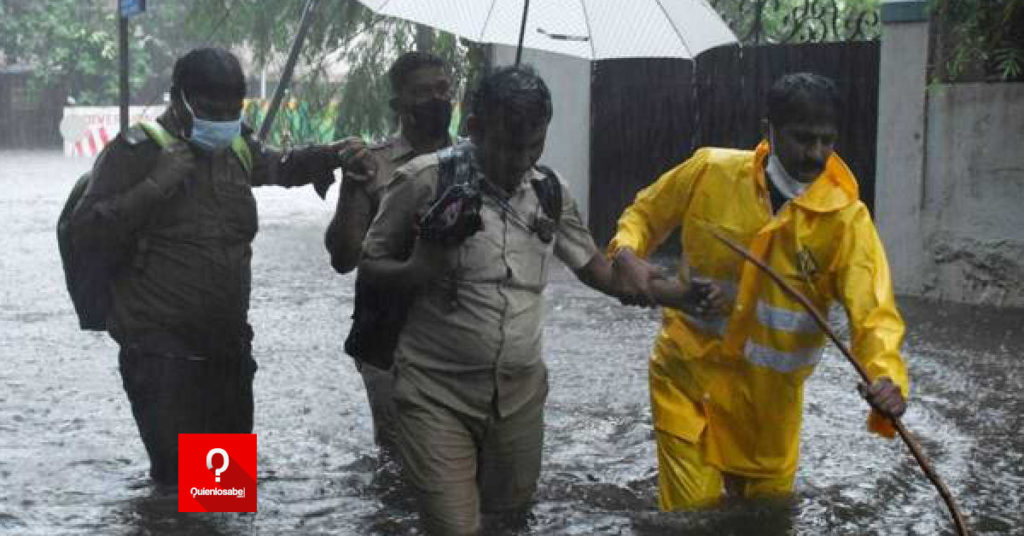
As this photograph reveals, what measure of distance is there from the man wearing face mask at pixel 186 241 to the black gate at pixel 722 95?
22.5ft

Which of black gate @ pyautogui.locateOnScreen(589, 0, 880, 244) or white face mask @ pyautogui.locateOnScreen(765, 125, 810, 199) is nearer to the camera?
white face mask @ pyautogui.locateOnScreen(765, 125, 810, 199)

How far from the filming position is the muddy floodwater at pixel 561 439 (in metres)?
5.79

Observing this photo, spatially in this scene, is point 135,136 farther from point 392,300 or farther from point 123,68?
point 123,68

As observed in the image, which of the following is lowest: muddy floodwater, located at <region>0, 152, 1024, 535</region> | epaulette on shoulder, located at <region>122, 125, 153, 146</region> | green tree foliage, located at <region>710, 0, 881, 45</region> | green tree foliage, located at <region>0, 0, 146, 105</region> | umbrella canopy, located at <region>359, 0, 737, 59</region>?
muddy floodwater, located at <region>0, 152, 1024, 535</region>

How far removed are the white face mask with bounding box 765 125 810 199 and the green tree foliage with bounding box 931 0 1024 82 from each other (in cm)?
611

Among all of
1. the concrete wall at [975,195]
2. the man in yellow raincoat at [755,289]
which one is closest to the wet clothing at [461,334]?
the man in yellow raincoat at [755,289]

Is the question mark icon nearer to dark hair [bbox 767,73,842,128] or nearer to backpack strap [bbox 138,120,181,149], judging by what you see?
backpack strap [bbox 138,120,181,149]

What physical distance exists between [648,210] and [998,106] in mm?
6526

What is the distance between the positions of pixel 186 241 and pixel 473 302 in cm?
157

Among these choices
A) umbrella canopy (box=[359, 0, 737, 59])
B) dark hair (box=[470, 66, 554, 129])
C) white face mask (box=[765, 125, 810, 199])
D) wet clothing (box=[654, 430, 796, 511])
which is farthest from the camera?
umbrella canopy (box=[359, 0, 737, 59])

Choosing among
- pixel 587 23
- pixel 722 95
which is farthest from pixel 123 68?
pixel 587 23

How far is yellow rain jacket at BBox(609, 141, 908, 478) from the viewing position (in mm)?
4613

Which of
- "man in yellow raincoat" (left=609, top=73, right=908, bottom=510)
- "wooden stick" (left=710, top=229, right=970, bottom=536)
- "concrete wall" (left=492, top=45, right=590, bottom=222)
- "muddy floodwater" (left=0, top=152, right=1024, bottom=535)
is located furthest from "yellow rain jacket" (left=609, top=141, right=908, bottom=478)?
"concrete wall" (left=492, top=45, right=590, bottom=222)

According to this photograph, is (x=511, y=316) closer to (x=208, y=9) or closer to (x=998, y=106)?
(x=998, y=106)
